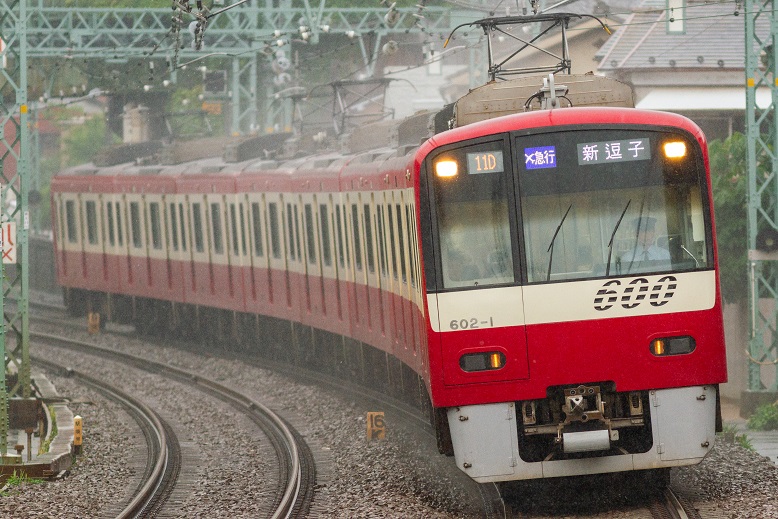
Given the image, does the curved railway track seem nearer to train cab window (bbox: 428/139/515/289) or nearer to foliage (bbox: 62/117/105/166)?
train cab window (bbox: 428/139/515/289)

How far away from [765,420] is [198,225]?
10.5 metres

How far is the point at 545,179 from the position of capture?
28.6 feet

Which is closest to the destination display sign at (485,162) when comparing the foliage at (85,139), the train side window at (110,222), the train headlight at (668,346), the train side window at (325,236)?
the train headlight at (668,346)

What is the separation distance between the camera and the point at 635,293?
28.3 ft

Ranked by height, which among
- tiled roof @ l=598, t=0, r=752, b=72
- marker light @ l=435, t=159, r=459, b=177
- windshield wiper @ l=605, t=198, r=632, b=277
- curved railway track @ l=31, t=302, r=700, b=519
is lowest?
curved railway track @ l=31, t=302, r=700, b=519

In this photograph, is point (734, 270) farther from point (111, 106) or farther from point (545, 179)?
point (111, 106)

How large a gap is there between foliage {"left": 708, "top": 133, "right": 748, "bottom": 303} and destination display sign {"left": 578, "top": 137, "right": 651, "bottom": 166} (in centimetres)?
809

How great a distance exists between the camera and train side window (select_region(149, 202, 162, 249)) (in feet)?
75.0

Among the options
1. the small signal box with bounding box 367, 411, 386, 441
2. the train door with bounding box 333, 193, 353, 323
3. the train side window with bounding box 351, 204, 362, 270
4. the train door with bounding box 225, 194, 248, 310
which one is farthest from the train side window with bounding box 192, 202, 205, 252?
the small signal box with bounding box 367, 411, 386, 441

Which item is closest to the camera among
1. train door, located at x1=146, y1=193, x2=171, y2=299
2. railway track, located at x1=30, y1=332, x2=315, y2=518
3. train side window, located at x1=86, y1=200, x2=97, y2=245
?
railway track, located at x1=30, y1=332, x2=315, y2=518

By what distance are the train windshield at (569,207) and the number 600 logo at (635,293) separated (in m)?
0.07

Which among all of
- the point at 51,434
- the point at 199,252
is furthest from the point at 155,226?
the point at 51,434

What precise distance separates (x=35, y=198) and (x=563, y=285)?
1205 inches

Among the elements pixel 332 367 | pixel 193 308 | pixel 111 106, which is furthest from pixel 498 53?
pixel 332 367
